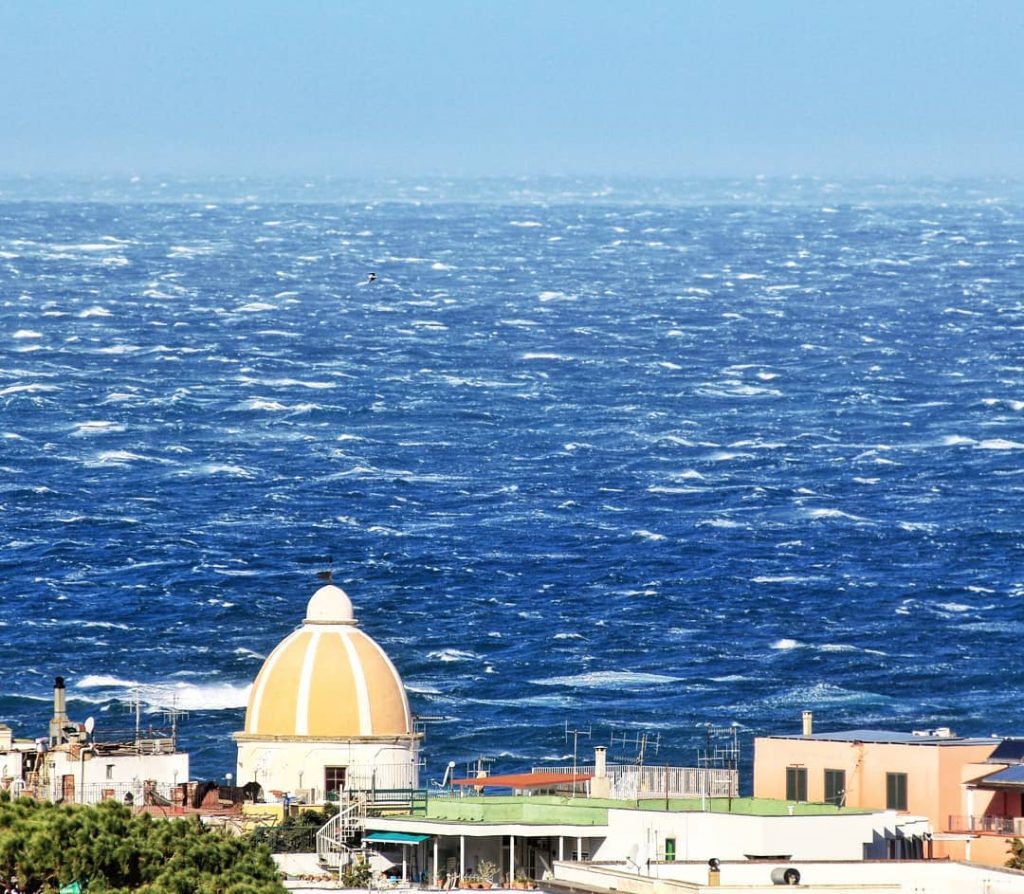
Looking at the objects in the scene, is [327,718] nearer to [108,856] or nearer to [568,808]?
[568,808]

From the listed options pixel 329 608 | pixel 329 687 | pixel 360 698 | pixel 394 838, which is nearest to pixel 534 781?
pixel 360 698

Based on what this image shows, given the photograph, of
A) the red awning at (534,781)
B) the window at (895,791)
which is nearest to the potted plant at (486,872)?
the red awning at (534,781)

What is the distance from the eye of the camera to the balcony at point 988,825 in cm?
7681

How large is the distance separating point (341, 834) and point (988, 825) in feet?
53.4

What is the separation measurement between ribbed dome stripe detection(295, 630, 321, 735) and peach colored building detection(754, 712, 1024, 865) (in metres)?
12.6

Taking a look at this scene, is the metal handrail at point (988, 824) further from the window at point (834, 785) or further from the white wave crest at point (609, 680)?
the white wave crest at point (609, 680)

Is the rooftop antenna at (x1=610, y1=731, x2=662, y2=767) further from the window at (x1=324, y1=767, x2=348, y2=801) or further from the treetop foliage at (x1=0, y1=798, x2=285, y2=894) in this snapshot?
the treetop foliage at (x1=0, y1=798, x2=285, y2=894)

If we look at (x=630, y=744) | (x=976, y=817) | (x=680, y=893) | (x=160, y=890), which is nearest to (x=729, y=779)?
(x=976, y=817)

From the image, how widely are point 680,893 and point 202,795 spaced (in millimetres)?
28821

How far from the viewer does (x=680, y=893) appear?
60.7 metres

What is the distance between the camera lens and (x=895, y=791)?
81.6 metres

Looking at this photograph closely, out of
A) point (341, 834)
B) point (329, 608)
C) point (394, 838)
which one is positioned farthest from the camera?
point (329, 608)

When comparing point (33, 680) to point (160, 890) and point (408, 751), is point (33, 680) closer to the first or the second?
point (408, 751)

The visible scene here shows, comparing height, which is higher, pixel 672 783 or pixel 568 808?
pixel 672 783
